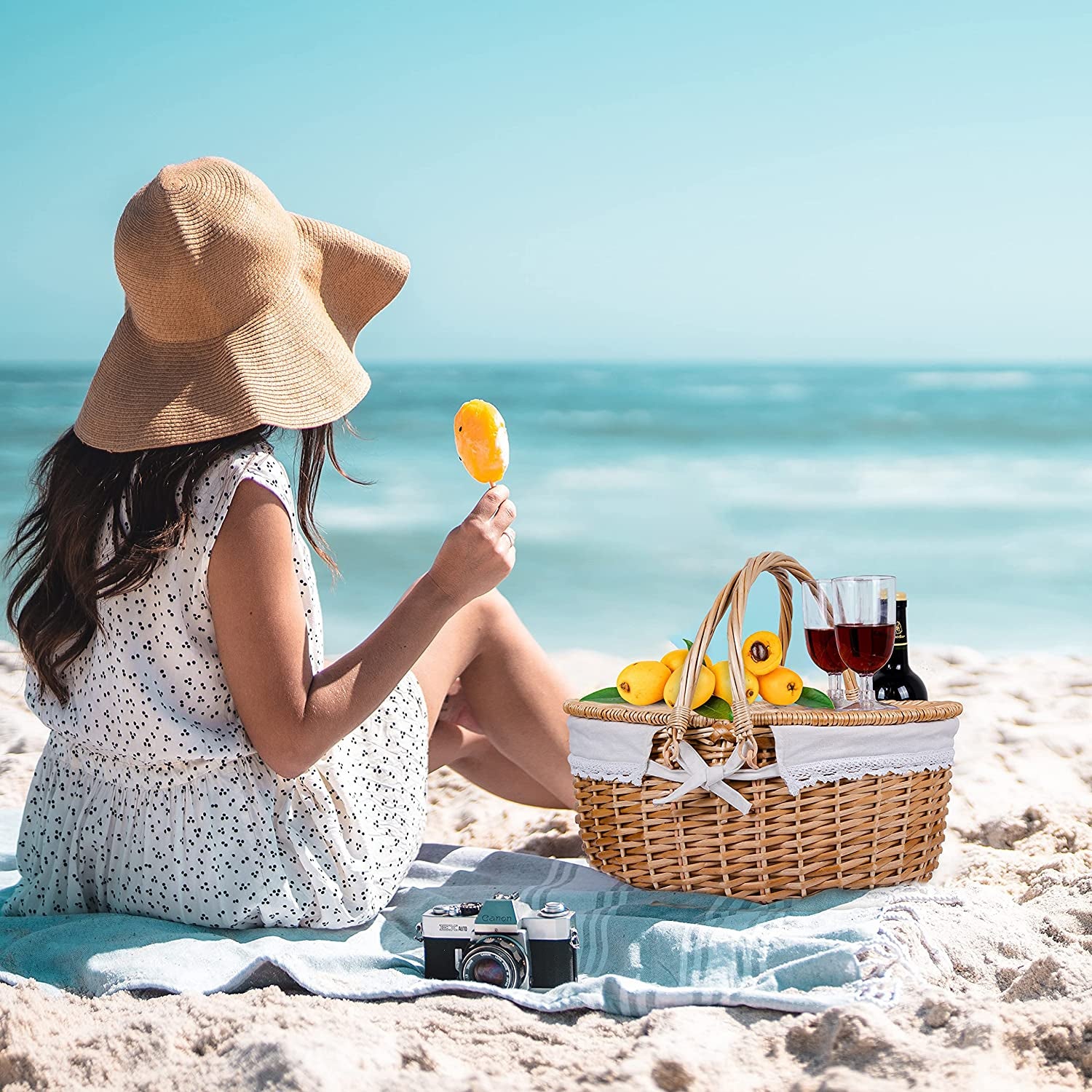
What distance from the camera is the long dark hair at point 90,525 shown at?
2.12 meters

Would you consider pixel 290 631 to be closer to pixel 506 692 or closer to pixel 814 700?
pixel 506 692

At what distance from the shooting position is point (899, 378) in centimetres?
2391

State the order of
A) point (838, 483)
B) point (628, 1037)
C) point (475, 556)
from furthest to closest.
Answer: point (838, 483) < point (475, 556) < point (628, 1037)

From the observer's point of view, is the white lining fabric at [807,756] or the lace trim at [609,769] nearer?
the white lining fabric at [807,756]

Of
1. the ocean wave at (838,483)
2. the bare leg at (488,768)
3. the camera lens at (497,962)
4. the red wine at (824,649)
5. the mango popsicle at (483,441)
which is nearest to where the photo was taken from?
the camera lens at (497,962)

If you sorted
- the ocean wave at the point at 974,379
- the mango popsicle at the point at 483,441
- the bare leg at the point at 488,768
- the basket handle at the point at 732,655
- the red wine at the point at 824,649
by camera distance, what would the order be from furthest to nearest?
the ocean wave at the point at 974,379
the bare leg at the point at 488,768
the red wine at the point at 824,649
the mango popsicle at the point at 483,441
the basket handle at the point at 732,655

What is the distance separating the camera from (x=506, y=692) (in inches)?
113

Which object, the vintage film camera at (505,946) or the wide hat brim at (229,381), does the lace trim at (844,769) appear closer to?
the vintage film camera at (505,946)

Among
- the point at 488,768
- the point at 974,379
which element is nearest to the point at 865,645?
the point at 488,768

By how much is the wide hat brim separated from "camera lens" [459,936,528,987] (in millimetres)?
948

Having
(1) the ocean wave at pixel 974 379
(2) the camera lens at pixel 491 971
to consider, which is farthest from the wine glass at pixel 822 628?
(1) the ocean wave at pixel 974 379

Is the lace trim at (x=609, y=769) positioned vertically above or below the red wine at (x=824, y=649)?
below

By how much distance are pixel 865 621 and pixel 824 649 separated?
151 millimetres

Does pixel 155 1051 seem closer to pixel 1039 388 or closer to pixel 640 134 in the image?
pixel 1039 388
